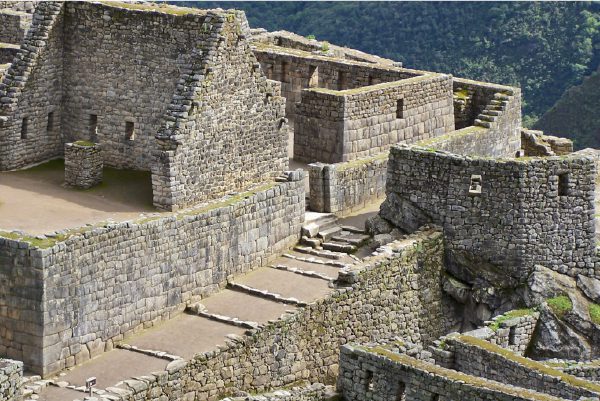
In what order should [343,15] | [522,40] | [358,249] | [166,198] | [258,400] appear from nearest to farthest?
[258,400], [166,198], [358,249], [522,40], [343,15]

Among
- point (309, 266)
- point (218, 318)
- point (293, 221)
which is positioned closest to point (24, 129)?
point (293, 221)

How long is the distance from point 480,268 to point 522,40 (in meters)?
38.7

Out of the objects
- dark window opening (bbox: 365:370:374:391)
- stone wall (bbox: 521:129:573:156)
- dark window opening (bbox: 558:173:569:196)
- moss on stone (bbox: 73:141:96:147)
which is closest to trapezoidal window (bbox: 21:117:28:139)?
moss on stone (bbox: 73:141:96:147)

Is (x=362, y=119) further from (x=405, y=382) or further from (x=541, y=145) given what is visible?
(x=405, y=382)

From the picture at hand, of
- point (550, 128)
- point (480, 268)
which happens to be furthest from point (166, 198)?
point (550, 128)

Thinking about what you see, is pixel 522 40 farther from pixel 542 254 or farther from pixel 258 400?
pixel 258 400

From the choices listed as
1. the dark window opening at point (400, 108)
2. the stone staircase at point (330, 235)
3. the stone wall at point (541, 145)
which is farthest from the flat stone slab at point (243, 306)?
the stone wall at point (541, 145)

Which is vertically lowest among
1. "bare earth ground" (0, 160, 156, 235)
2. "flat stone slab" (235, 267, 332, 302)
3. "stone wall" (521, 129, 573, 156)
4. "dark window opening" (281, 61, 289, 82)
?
"flat stone slab" (235, 267, 332, 302)

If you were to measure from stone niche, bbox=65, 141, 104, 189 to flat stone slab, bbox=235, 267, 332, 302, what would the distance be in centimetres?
359

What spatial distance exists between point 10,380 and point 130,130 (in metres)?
10.2

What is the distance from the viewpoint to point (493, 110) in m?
50.0

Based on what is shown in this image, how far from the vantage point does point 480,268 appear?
4431cm

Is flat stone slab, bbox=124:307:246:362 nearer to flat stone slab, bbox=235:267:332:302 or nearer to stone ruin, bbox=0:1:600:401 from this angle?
stone ruin, bbox=0:1:600:401

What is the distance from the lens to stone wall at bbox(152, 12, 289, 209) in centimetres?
4169
